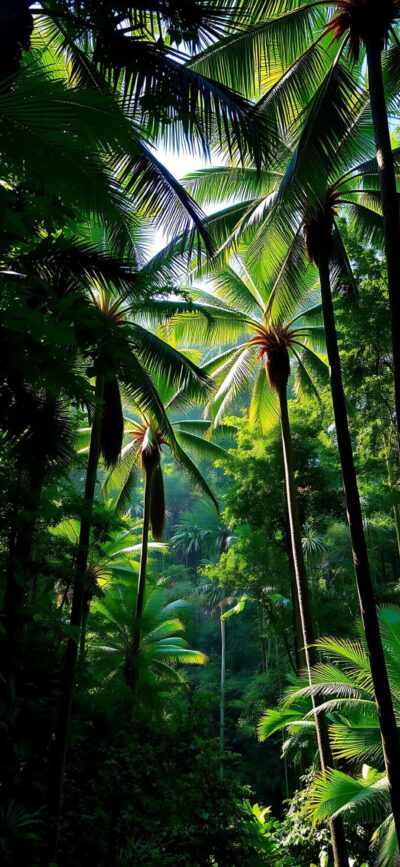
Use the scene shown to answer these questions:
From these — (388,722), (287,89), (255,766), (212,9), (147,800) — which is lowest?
(255,766)

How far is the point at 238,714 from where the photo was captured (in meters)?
25.3

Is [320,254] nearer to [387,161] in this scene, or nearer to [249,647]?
[387,161]

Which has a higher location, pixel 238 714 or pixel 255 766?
pixel 238 714

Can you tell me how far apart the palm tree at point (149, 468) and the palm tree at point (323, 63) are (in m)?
6.03

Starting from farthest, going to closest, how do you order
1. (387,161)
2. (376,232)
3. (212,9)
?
(376,232) < (387,161) < (212,9)

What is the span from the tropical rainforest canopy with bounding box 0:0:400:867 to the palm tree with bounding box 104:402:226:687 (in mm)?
102

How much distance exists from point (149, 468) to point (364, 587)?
7.75 meters

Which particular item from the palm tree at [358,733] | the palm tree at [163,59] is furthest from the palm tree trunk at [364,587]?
the palm tree at [163,59]

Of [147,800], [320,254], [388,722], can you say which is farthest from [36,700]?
[320,254]

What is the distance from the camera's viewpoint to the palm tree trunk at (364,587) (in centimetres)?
540

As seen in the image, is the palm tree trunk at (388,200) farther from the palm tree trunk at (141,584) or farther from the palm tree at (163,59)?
the palm tree trunk at (141,584)

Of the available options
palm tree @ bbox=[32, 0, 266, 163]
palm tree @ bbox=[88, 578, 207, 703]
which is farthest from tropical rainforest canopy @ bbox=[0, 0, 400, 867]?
palm tree @ bbox=[88, 578, 207, 703]

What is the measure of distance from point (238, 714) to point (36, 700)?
20962 mm

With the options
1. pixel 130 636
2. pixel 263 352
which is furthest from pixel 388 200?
pixel 130 636
